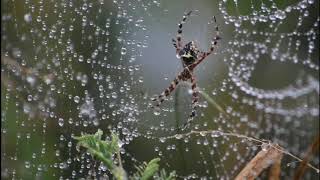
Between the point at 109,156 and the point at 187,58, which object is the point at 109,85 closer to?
the point at 187,58

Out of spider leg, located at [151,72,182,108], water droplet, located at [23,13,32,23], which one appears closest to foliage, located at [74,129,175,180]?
spider leg, located at [151,72,182,108]

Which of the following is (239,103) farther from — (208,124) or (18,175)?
(18,175)

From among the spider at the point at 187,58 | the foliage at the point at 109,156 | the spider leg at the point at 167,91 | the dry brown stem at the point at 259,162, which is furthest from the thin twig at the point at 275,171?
the spider leg at the point at 167,91

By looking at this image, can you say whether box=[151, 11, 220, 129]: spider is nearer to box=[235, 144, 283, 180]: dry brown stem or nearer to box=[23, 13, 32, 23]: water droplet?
box=[23, 13, 32, 23]: water droplet

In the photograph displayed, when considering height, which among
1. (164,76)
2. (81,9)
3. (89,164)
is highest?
(81,9)

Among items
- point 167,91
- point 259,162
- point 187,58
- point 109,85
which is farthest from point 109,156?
point 109,85

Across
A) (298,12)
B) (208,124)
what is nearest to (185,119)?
(208,124)

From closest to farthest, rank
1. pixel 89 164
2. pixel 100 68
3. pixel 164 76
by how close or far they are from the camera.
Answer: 1. pixel 89 164
2. pixel 100 68
3. pixel 164 76
